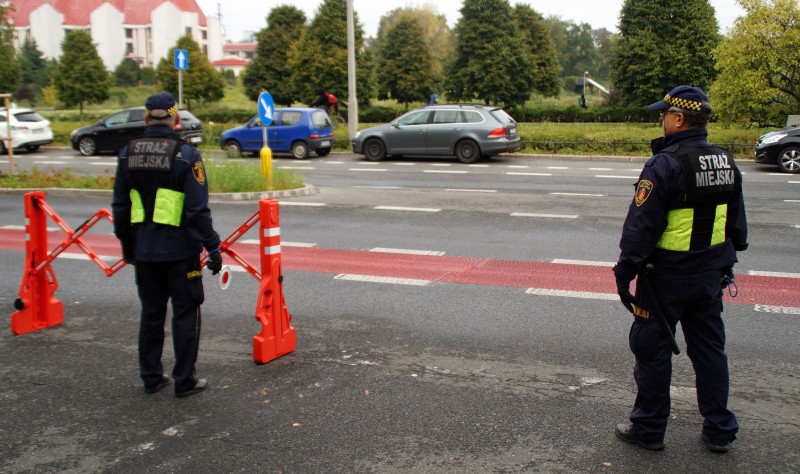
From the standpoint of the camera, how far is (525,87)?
43.1 metres

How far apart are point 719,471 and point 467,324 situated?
2859 mm

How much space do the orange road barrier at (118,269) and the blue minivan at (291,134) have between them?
17.0 m

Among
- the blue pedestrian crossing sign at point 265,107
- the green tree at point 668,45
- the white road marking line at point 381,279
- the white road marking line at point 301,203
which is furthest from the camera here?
the green tree at point 668,45

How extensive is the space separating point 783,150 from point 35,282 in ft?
57.6

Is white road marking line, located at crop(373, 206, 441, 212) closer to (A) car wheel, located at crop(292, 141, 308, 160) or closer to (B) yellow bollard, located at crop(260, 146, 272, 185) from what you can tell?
(B) yellow bollard, located at crop(260, 146, 272, 185)

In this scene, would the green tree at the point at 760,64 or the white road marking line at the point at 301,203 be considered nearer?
the white road marking line at the point at 301,203

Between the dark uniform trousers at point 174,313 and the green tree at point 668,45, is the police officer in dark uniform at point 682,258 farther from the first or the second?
the green tree at point 668,45

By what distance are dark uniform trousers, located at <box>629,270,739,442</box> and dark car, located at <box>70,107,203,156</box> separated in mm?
23367

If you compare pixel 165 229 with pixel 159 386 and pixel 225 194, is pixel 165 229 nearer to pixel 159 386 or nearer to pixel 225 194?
pixel 159 386

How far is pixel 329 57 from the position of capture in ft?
131

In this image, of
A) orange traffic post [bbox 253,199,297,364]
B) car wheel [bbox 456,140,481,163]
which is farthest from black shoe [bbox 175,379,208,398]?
car wheel [bbox 456,140,481,163]

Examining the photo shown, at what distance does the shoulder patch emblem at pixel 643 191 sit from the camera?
391 centimetres

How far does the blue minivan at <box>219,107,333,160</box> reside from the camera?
23531mm

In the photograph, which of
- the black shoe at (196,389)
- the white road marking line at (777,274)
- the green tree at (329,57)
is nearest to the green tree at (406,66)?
the green tree at (329,57)
